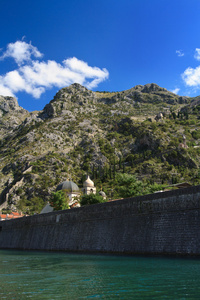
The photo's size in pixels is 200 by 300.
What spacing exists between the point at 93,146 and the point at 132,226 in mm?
97845

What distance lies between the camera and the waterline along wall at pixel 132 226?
2014cm

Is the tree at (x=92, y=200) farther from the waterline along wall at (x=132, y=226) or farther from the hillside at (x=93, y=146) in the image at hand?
the hillside at (x=93, y=146)

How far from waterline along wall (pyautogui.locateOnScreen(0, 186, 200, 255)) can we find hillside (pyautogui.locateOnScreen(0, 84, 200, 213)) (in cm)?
5271

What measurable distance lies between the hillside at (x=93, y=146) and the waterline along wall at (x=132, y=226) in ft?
173

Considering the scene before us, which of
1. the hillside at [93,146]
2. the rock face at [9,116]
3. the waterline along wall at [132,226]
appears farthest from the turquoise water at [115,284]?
the rock face at [9,116]

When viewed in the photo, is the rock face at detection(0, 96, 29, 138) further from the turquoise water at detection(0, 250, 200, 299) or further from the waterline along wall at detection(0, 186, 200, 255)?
the turquoise water at detection(0, 250, 200, 299)

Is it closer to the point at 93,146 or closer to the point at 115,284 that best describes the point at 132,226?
Answer: the point at 115,284

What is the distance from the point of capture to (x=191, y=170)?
9669 cm

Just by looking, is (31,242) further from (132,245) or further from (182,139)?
(182,139)

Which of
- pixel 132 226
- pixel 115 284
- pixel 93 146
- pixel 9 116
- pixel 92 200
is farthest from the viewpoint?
pixel 9 116

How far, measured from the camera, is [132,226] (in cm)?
2459

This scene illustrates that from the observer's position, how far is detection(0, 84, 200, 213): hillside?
3799 inches

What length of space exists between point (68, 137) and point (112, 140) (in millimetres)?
19975

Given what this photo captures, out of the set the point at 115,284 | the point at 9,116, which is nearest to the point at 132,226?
the point at 115,284
